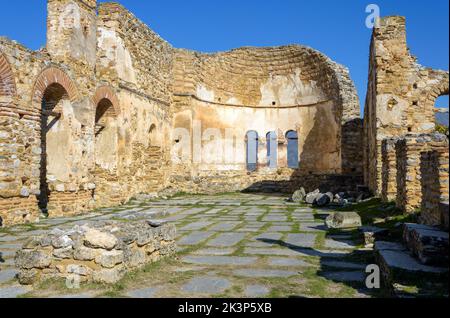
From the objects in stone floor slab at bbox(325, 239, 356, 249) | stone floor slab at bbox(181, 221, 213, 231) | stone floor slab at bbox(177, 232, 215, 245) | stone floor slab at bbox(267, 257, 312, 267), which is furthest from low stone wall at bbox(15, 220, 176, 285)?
stone floor slab at bbox(181, 221, 213, 231)

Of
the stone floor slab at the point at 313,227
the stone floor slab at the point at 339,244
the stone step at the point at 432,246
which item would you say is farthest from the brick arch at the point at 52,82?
the stone step at the point at 432,246

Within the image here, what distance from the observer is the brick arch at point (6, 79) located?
361 inches

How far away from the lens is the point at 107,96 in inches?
546

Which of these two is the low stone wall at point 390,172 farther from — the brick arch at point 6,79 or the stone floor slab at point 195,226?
the brick arch at point 6,79

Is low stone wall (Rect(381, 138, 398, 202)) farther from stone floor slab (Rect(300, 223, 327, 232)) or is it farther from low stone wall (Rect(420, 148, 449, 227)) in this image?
low stone wall (Rect(420, 148, 449, 227))

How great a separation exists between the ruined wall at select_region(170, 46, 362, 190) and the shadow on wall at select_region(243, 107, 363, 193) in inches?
2.0

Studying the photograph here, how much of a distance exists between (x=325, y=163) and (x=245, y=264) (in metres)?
16.9

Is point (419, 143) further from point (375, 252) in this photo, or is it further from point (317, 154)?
point (317, 154)

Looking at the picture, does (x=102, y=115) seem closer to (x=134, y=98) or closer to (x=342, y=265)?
(x=134, y=98)

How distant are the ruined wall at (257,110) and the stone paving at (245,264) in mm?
10888

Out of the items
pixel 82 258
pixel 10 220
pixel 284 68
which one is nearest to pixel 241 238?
pixel 82 258

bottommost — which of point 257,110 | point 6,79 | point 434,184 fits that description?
point 434,184

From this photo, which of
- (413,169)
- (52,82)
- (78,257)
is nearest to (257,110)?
(52,82)

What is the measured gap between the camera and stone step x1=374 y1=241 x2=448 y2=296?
3604 millimetres
